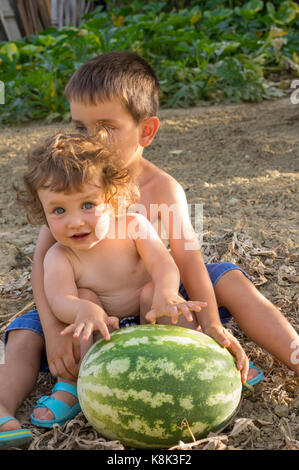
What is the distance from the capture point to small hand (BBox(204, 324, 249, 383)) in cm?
219

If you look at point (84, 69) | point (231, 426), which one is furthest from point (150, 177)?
point (231, 426)

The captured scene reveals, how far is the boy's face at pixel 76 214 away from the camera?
7.72 ft

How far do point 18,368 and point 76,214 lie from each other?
736mm

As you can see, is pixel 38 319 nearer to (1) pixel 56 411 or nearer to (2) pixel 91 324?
(1) pixel 56 411

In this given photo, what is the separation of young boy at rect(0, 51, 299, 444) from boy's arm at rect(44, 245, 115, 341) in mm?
184

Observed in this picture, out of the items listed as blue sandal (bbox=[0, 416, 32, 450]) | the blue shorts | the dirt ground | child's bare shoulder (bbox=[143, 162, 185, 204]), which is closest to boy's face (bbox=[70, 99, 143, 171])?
child's bare shoulder (bbox=[143, 162, 185, 204])

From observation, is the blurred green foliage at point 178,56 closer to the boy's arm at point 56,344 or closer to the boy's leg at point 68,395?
the boy's arm at point 56,344

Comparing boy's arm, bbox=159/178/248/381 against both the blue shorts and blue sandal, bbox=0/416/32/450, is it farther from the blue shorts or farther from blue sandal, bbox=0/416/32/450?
blue sandal, bbox=0/416/32/450

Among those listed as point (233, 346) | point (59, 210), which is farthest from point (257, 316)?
point (59, 210)

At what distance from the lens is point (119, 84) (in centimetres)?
289

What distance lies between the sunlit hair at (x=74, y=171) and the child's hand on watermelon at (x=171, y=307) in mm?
514

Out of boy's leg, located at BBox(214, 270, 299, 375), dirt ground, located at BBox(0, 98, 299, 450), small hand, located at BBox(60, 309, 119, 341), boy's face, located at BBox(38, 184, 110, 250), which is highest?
boy's face, located at BBox(38, 184, 110, 250)

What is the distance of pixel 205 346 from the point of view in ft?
6.84

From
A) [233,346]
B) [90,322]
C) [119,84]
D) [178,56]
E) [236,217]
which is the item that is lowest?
[236,217]
